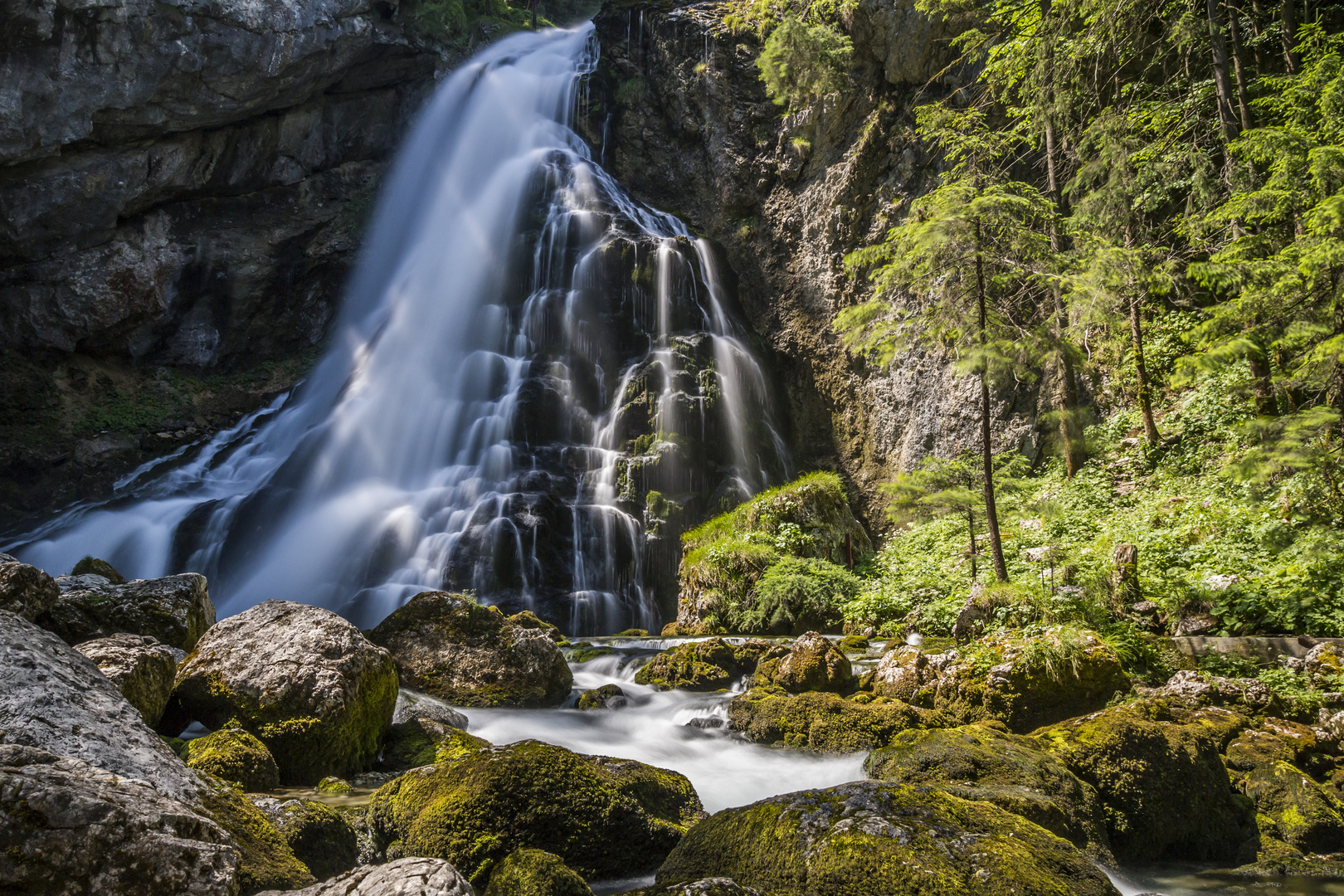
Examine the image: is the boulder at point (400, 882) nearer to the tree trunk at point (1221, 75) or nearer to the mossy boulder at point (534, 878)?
the mossy boulder at point (534, 878)

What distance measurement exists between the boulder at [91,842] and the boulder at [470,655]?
20.5 feet

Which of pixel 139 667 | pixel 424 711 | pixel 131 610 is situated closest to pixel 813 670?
pixel 424 711

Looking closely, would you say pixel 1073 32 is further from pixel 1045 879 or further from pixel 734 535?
pixel 1045 879

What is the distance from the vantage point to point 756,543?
1388cm

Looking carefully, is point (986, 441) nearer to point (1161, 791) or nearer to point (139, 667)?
point (1161, 791)

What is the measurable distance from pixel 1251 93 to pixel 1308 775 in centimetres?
1221

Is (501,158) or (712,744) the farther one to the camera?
(501,158)

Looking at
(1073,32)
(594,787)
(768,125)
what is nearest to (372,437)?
(768,125)

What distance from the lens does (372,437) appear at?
1986cm

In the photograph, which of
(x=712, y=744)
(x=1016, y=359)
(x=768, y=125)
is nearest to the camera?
(x=712, y=744)

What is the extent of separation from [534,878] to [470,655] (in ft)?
18.9

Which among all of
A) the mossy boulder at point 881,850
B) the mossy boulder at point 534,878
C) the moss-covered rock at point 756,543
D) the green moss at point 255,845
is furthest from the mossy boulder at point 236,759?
the moss-covered rock at point 756,543

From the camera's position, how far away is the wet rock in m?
8.65


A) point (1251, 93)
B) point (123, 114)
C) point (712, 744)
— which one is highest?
point (123, 114)
